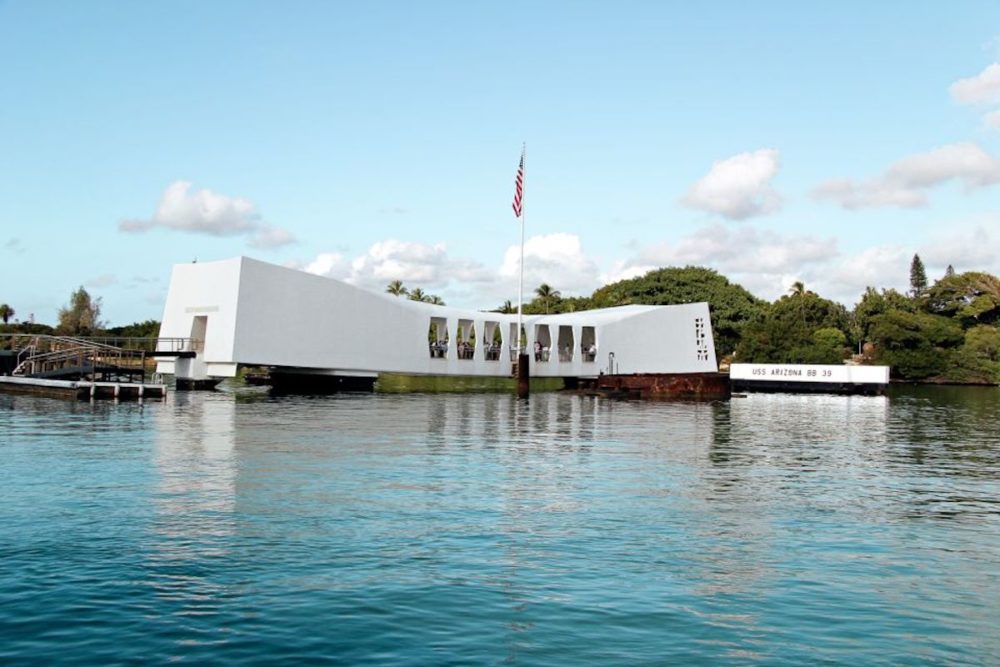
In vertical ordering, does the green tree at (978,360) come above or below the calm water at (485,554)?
above

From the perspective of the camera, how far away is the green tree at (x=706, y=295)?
92.5m

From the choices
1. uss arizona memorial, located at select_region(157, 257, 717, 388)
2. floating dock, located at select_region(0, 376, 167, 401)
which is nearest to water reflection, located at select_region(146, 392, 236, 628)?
floating dock, located at select_region(0, 376, 167, 401)

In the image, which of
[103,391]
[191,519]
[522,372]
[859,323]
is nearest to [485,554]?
[191,519]

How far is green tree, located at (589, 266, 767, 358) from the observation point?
303 feet

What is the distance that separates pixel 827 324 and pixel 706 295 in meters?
17.0

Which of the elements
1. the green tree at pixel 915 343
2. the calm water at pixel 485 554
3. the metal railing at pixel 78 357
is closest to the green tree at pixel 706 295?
the green tree at pixel 915 343

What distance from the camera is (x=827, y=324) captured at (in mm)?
100500

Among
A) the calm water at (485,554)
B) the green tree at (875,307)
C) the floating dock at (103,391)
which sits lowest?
the calm water at (485,554)

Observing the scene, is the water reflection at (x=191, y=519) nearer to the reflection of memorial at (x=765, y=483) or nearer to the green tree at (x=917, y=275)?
the reflection of memorial at (x=765, y=483)

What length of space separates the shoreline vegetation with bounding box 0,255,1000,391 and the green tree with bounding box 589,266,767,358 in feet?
0.33

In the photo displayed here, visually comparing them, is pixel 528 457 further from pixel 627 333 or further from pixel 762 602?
pixel 627 333

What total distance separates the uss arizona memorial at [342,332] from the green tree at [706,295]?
92.6 ft

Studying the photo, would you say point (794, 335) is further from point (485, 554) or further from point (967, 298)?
point (485, 554)

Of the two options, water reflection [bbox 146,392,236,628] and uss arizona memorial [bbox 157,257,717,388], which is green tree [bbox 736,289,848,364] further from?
water reflection [bbox 146,392,236,628]
